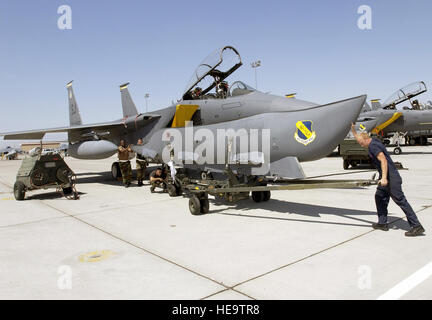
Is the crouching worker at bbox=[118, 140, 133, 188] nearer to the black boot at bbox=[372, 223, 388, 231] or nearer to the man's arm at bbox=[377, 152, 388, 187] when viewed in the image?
the black boot at bbox=[372, 223, 388, 231]

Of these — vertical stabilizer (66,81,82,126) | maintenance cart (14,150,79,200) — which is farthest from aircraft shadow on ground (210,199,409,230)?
vertical stabilizer (66,81,82,126)

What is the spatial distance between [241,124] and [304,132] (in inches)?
58.9

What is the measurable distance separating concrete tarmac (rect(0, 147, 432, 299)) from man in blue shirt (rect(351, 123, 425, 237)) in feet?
0.55

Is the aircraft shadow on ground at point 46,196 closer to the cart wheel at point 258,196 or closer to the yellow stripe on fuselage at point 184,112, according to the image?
the yellow stripe on fuselage at point 184,112

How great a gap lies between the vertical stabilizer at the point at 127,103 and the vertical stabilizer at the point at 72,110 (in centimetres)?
306

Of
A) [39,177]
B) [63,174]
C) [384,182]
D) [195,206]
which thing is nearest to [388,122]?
[384,182]

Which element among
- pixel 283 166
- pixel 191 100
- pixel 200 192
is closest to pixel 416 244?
pixel 283 166

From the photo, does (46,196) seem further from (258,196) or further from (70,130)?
(258,196)

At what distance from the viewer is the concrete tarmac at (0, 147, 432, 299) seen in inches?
118

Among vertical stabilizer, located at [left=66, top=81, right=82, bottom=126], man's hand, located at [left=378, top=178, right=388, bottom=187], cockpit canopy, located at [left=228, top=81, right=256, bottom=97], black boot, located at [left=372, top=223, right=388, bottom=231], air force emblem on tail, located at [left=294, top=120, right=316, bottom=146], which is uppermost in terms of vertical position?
vertical stabilizer, located at [left=66, top=81, right=82, bottom=126]

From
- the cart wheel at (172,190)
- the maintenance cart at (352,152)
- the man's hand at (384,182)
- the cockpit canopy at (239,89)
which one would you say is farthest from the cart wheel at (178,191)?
the maintenance cart at (352,152)

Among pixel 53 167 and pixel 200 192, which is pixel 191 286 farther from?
pixel 53 167

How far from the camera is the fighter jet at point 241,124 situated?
521cm
